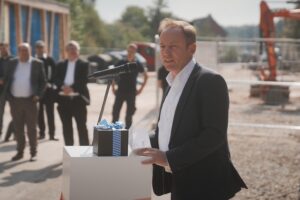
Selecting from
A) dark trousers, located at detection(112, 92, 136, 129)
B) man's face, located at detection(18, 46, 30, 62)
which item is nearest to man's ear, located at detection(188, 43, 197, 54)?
man's face, located at detection(18, 46, 30, 62)

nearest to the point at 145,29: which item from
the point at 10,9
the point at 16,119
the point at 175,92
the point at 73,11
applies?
A: the point at 73,11

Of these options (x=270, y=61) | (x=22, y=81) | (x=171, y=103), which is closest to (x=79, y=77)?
(x=22, y=81)

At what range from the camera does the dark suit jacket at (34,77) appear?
971 centimetres

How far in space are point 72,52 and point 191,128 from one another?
6421 mm

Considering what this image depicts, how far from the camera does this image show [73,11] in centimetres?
6016

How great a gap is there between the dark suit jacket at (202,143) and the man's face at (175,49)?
0.10m

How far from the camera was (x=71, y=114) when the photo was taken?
9.71m

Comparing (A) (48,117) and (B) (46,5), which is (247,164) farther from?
(B) (46,5)

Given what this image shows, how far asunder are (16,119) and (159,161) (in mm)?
6694

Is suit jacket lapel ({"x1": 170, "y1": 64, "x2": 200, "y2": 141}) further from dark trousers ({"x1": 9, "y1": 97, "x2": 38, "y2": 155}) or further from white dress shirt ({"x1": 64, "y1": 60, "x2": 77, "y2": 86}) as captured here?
dark trousers ({"x1": 9, "y1": 97, "x2": 38, "y2": 155})

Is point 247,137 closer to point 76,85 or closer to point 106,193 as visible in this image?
point 76,85

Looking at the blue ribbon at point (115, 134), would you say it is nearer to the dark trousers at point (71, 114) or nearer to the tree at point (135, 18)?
the dark trousers at point (71, 114)

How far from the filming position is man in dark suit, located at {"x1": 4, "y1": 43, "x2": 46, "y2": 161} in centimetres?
971

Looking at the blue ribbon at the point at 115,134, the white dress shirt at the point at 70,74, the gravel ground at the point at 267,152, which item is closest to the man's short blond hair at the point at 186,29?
the blue ribbon at the point at 115,134
